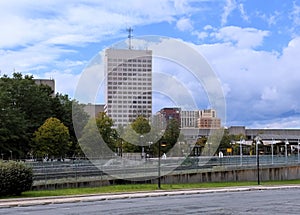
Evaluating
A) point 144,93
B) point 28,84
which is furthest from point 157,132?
point 28,84

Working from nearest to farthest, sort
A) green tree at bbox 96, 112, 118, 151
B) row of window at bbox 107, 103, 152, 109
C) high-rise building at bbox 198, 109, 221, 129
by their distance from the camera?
row of window at bbox 107, 103, 152, 109 → green tree at bbox 96, 112, 118, 151 → high-rise building at bbox 198, 109, 221, 129

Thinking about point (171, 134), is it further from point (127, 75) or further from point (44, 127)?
point (44, 127)

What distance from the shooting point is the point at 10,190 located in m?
36.2

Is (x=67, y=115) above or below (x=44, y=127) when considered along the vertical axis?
above

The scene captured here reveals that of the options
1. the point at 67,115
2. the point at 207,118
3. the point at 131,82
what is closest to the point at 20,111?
the point at 67,115

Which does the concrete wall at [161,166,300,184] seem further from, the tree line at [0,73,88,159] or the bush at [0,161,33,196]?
the bush at [0,161,33,196]

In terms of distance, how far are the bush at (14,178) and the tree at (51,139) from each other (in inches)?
1416

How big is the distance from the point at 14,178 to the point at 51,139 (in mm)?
37372

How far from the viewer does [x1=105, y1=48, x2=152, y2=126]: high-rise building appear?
42375 millimetres

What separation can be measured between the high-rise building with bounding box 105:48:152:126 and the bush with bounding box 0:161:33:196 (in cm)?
992

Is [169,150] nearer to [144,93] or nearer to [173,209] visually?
[144,93]

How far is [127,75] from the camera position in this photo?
140 ft

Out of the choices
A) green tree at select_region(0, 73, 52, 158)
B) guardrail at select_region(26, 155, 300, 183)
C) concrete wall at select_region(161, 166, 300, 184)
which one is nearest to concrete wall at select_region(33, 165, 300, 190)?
concrete wall at select_region(161, 166, 300, 184)

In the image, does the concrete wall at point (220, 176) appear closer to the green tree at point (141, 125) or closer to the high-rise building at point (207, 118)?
the green tree at point (141, 125)
